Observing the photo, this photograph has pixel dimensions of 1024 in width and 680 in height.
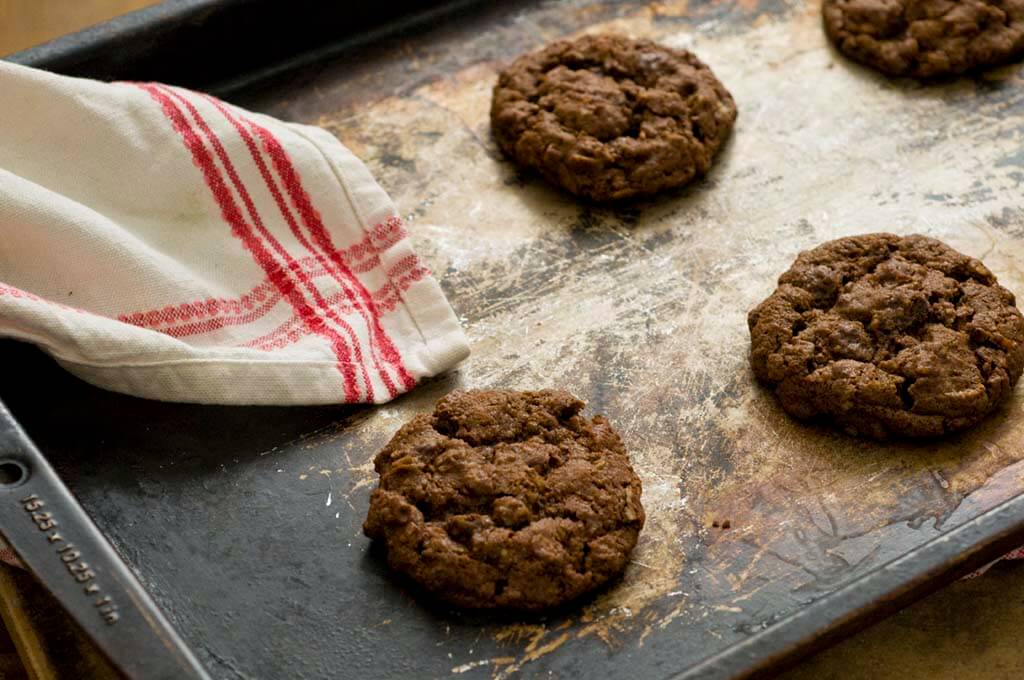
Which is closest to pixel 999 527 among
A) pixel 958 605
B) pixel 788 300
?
pixel 958 605

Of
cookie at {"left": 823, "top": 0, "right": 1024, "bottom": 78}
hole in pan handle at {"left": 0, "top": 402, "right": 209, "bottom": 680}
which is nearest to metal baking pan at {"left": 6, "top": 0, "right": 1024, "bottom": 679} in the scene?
cookie at {"left": 823, "top": 0, "right": 1024, "bottom": 78}

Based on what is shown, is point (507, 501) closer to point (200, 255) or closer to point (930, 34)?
point (200, 255)

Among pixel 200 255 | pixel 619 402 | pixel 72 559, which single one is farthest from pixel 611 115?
pixel 72 559

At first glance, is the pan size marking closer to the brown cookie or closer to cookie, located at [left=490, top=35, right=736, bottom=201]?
the brown cookie

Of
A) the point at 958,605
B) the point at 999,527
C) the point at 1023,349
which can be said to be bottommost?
the point at 958,605

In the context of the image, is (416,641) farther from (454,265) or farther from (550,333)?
(454,265)

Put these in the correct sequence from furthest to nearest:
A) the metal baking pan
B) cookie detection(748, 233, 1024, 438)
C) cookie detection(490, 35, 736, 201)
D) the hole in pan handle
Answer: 1. cookie detection(490, 35, 736, 201)
2. cookie detection(748, 233, 1024, 438)
3. the metal baking pan
4. the hole in pan handle
